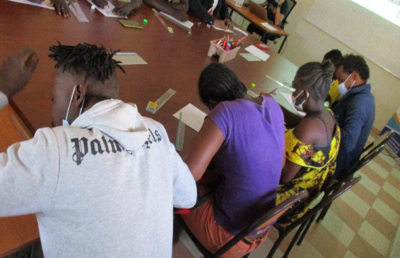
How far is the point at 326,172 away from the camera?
1.50 metres

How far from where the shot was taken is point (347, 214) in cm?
249

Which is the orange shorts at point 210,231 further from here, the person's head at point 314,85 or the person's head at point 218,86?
the person's head at point 314,85

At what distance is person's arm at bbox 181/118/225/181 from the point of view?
1.00 metres

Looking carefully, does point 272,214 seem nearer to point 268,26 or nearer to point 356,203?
point 356,203

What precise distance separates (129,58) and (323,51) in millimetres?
3977

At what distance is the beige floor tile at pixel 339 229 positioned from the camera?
2.22m

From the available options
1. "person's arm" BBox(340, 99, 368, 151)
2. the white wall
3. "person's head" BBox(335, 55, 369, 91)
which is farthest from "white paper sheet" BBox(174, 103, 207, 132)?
the white wall

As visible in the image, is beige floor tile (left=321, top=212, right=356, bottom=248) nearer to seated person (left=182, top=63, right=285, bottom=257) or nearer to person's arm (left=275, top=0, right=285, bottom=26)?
seated person (left=182, top=63, right=285, bottom=257)

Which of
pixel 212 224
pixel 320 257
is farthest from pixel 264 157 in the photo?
pixel 320 257

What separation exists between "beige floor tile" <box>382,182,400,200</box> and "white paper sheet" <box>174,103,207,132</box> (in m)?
2.67

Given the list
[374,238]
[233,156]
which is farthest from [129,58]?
[374,238]

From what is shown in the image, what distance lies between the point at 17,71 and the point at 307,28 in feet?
15.7

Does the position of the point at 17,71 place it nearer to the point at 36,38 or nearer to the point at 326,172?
the point at 36,38

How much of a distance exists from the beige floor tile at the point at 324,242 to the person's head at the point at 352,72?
112cm
